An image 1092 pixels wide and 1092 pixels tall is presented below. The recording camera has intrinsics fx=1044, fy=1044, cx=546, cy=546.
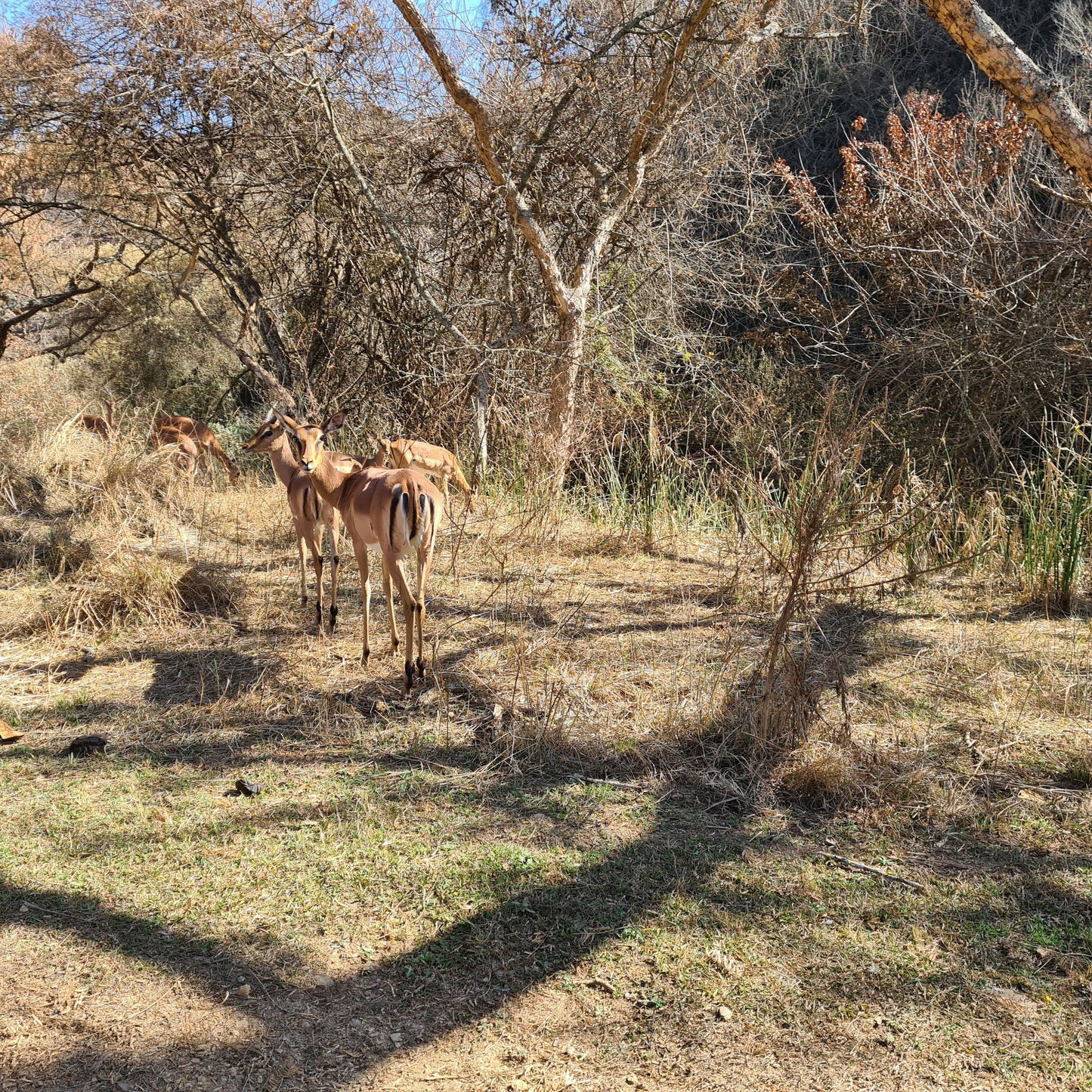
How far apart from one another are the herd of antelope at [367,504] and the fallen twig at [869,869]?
2.30m

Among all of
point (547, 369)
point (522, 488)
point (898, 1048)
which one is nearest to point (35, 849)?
point (898, 1048)

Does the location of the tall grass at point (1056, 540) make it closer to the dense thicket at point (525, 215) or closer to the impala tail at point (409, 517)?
the dense thicket at point (525, 215)

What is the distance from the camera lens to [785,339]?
510 inches

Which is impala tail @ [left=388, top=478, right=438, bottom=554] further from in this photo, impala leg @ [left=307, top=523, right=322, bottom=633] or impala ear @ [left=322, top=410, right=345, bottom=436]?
impala leg @ [left=307, top=523, right=322, bottom=633]

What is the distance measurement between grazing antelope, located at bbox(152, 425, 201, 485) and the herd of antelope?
34.3 inches

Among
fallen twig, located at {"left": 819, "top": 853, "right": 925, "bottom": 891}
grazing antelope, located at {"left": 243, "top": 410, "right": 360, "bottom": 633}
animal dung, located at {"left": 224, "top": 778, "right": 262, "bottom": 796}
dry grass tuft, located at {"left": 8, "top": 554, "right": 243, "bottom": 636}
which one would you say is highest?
grazing antelope, located at {"left": 243, "top": 410, "right": 360, "bottom": 633}

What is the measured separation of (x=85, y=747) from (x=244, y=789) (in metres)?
0.93

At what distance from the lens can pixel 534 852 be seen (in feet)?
13.0

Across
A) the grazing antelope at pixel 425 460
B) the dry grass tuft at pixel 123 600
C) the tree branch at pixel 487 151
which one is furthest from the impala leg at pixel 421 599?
the tree branch at pixel 487 151

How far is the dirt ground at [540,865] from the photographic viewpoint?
2979 mm

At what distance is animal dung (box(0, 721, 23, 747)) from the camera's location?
16.1 feet

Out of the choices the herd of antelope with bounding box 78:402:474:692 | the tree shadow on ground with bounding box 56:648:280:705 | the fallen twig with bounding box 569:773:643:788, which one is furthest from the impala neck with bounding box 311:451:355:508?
the fallen twig with bounding box 569:773:643:788

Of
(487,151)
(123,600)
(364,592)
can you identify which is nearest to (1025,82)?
(364,592)

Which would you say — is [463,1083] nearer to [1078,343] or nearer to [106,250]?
[1078,343]
